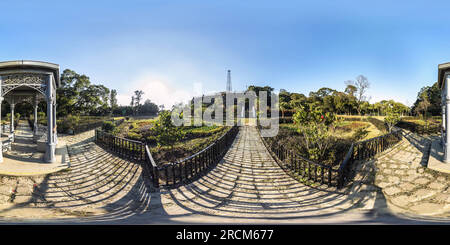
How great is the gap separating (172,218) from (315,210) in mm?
2433

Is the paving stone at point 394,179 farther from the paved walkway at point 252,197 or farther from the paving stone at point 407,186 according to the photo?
the paved walkway at point 252,197

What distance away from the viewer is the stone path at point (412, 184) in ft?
10.0

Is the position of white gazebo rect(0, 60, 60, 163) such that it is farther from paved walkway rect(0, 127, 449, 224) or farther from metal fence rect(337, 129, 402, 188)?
metal fence rect(337, 129, 402, 188)

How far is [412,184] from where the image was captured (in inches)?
149

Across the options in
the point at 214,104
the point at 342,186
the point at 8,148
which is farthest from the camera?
the point at 214,104

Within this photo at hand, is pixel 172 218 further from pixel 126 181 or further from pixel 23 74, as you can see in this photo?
Answer: pixel 23 74

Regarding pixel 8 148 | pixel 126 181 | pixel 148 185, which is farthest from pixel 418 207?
pixel 8 148

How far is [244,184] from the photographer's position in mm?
4008

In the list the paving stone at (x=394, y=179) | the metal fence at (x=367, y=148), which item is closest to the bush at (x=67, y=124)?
the metal fence at (x=367, y=148)

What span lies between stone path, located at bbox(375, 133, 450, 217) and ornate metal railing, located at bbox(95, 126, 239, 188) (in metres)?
4.07

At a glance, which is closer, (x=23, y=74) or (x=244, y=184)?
(x=244, y=184)

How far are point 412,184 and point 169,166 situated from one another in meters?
5.50

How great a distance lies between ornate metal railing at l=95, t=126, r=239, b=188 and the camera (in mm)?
3881

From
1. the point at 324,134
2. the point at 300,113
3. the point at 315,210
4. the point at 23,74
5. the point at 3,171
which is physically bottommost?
the point at 315,210
